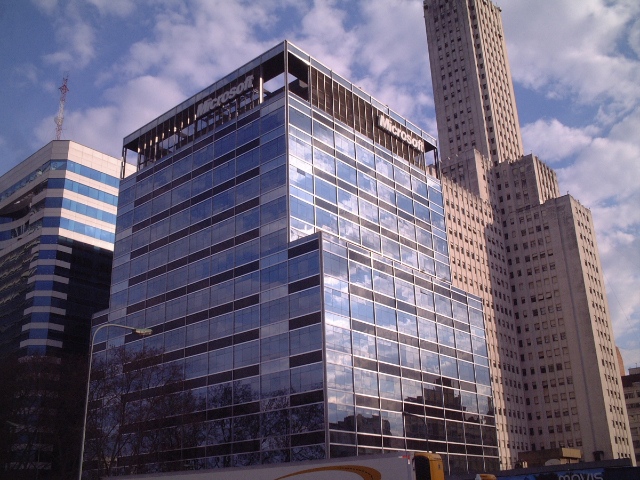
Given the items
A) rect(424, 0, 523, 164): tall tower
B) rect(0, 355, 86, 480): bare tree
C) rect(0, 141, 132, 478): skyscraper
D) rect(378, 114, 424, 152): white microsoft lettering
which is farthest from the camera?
rect(424, 0, 523, 164): tall tower

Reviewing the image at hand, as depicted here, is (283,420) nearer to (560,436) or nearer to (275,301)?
(275,301)

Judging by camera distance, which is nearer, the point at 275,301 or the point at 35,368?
the point at 275,301

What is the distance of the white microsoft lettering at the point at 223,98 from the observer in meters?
81.6

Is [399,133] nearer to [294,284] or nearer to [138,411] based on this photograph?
[294,284]

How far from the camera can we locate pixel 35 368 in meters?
75.1

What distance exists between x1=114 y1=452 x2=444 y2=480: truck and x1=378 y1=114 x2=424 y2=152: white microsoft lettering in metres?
59.9

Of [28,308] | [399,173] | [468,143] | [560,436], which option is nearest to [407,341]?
[399,173]

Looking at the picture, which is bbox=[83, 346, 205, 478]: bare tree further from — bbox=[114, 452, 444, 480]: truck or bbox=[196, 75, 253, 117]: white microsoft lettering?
bbox=[196, 75, 253, 117]: white microsoft lettering

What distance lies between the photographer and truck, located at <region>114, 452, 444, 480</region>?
102 ft

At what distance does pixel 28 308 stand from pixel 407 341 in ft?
214

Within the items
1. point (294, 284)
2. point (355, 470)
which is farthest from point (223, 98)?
point (355, 470)

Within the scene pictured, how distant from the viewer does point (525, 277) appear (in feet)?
493

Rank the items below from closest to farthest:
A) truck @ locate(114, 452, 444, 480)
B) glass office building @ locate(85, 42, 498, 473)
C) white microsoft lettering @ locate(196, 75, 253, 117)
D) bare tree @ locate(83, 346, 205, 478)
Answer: truck @ locate(114, 452, 444, 480), glass office building @ locate(85, 42, 498, 473), bare tree @ locate(83, 346, 205, 478), white microsoft lettering @ locate(196, 75, 253, 117)

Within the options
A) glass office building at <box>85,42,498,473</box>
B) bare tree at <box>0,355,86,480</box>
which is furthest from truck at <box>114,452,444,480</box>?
bare tree at <box>0,355,86,480</box>
